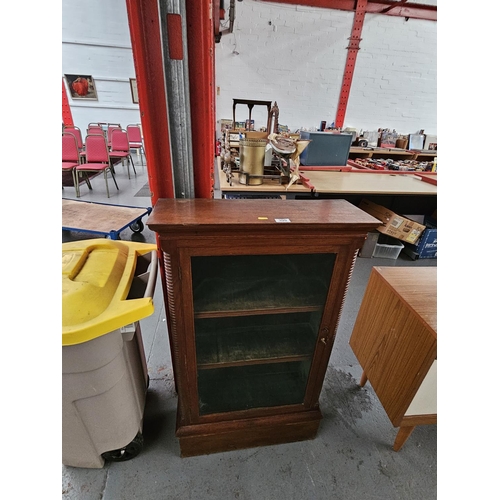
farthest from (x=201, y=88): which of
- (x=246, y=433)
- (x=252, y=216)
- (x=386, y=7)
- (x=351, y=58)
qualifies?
(x=386, y=7)

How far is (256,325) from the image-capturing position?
1257 millimetres

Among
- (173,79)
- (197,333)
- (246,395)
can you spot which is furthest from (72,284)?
(246,395)

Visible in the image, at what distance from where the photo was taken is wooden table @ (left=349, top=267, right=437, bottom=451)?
103 centimetres

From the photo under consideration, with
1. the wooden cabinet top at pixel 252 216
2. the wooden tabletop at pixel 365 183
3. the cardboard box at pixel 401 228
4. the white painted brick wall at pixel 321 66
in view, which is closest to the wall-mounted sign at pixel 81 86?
the white painted brick wall at pixel 321 66

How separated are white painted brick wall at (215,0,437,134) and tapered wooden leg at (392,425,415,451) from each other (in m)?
5.71

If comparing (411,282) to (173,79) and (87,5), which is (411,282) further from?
(87,5)

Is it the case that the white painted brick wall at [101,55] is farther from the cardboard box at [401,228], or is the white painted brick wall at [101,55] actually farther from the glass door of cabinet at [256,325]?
the glass door of cabinet at [256,325]

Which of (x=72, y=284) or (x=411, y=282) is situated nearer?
(x=72, y=284)

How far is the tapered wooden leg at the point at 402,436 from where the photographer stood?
1225 mm

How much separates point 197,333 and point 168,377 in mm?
623

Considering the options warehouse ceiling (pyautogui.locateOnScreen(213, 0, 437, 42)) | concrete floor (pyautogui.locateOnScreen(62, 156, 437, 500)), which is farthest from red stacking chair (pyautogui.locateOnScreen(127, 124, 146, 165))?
concrete floor (pyautogui.locateOnScreen(62, 156, 437, 500))

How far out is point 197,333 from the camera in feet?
3.77

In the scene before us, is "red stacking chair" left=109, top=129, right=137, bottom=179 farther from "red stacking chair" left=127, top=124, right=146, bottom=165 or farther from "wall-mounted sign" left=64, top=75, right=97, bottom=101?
"wall-mounted sign" left=64, top=75, right=97, bottom=101

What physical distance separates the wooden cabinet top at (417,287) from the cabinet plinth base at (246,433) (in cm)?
67
